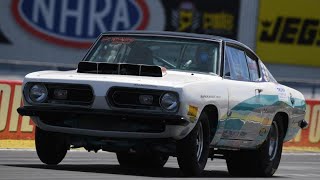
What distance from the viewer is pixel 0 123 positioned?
1780cm

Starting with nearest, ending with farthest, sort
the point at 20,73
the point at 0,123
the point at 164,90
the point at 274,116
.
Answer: the point at 164,90, the point at 274,116, the point at 0,123, the point at 20,73

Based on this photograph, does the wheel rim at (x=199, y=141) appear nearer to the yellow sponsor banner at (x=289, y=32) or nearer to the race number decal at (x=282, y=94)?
the race number decal at (x=282, y=94)

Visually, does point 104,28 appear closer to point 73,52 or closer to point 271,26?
point 73,52

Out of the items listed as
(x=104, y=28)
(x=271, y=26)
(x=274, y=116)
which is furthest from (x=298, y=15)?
(x=274, y=116)

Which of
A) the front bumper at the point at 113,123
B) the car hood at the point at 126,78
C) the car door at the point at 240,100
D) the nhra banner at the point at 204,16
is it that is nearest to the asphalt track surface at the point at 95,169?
the front bumper at the point at 113,123

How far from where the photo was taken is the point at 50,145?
11797 mm

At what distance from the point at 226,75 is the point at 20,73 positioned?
19767mm

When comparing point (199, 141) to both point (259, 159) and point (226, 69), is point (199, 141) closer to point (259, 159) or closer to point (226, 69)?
point (226, 69)

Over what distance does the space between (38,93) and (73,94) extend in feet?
1.28

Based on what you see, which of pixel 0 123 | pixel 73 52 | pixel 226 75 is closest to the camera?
Answer: pixel 226 75

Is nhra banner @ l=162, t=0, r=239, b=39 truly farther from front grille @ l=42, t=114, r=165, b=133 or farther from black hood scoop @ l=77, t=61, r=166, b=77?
front grille @ l=42, t=114, r=165, b=133

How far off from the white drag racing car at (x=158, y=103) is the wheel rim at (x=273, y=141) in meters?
0.14

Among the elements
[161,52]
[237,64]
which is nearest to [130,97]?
[161,52]

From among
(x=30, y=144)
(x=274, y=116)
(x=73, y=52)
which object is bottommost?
(x=73, y=52)
